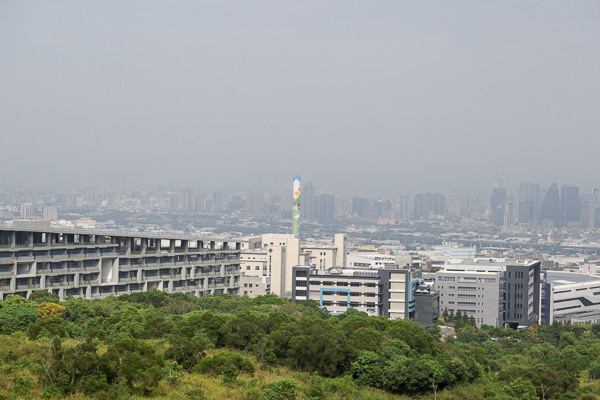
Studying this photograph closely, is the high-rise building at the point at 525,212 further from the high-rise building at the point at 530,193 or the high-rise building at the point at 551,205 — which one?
the high-rise building at the point at 530,193

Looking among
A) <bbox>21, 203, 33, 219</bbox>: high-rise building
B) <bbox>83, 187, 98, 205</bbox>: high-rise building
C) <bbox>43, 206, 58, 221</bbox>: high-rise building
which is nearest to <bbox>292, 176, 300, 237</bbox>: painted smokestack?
<bbox>43, 206, 58, 221</bbox>: high-rise building

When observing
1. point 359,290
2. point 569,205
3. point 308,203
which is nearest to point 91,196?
point 308,203

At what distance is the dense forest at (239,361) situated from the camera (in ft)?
33.3

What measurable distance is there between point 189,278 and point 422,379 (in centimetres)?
1901

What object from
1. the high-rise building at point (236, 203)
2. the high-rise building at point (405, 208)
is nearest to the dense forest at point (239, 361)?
the high-rise building at point (236, 203)

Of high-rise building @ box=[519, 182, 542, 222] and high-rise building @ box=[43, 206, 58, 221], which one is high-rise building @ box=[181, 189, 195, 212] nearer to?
high-rise building @ box=[43, 206, 58, 221]

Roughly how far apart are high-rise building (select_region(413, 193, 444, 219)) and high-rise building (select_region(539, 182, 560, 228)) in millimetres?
31663

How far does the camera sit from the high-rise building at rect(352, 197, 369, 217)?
195 m

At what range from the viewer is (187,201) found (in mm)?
180625

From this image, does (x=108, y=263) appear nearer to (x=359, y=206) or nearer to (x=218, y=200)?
(x=218, y=200)

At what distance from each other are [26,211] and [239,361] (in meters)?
127

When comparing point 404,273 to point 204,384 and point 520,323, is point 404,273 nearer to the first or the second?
point 520,323

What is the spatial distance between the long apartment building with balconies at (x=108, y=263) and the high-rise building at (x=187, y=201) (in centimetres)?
14595

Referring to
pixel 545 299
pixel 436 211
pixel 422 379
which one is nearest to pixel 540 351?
pixel 422 379
